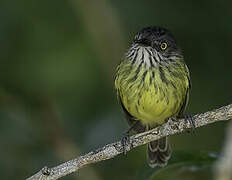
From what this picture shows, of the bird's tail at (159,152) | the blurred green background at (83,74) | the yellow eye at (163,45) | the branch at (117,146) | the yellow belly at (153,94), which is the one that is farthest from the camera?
the blurred green background at (83,74)

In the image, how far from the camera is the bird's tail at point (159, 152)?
249 inches

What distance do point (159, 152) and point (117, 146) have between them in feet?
6.64

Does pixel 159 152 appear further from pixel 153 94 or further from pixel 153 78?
pixel 153 78

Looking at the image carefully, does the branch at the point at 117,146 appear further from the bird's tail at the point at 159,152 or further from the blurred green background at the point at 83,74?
the blurred green background at the point at 83,74

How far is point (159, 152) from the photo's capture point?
6.49 m

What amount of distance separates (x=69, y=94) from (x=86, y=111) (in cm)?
31

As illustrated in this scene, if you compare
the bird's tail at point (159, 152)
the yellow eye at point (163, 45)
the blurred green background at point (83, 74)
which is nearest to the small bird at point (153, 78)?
the yellow eye at point (163, 45)

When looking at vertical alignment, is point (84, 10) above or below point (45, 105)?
above

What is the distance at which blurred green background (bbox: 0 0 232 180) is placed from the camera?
6500 mm

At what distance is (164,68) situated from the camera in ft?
18.6

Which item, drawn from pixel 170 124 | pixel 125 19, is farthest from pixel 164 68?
pixel 125 19

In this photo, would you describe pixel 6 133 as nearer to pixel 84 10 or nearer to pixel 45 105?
pixel 45 105

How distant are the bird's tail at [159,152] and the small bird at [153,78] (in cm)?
62

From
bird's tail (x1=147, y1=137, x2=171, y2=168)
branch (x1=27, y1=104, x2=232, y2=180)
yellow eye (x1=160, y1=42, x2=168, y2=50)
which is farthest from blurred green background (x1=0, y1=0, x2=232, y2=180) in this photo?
branch (x1=27, y1=104, x2=232, y2=180)
